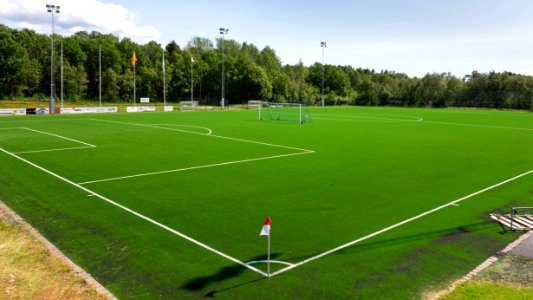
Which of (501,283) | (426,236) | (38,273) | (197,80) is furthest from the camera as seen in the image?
(197,80)

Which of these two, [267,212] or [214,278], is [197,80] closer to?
[267,212]

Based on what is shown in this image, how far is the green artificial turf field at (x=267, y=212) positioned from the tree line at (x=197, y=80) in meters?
69.0

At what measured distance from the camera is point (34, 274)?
8945 mm

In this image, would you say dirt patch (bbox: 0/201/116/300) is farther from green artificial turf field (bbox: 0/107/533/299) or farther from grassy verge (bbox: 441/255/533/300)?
grassy verge (bbox: 441/255/533/300)

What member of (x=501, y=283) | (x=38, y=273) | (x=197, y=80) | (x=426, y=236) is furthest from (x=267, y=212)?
(x=197, y=80)

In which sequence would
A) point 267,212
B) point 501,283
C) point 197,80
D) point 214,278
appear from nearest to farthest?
point 501,283, point 214,278, point 267,212, point 197,80

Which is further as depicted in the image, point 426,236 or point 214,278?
point 426,236

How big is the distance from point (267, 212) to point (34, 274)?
21.6 feet

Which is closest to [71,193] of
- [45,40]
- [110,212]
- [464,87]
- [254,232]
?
[110,212]

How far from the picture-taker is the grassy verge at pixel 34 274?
812 centimetres

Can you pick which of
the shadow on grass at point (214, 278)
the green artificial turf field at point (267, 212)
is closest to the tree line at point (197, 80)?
the green artificial turf field at point (267, 212)

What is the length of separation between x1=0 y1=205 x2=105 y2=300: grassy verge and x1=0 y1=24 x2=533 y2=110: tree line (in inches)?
3151

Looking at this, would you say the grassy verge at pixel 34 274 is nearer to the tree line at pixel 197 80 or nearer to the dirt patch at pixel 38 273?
the dirt patch at pixel 38 273

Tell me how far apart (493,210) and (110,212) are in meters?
12.1
